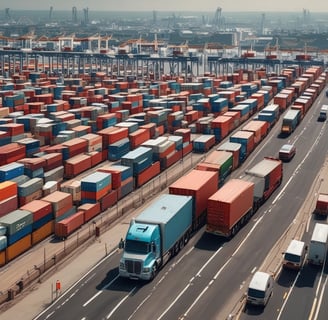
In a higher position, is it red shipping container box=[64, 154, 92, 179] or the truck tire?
red shipping container box=[64, 154, 92, 179]

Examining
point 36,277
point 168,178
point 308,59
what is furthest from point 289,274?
point 308,59

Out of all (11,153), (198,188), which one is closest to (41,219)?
(198,188)

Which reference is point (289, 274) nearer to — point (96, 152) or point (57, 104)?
point (96, 152)

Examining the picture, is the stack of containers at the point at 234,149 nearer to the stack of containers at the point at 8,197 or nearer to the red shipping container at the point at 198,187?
the red shipping container at the point at 198,187

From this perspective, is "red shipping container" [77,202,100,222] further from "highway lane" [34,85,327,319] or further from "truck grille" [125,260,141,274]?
"truck grille" [125,260,141,274]

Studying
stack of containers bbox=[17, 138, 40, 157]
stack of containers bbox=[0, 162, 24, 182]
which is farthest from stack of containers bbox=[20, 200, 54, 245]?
stack of containers bbox=[17, 138, 40, 157]
